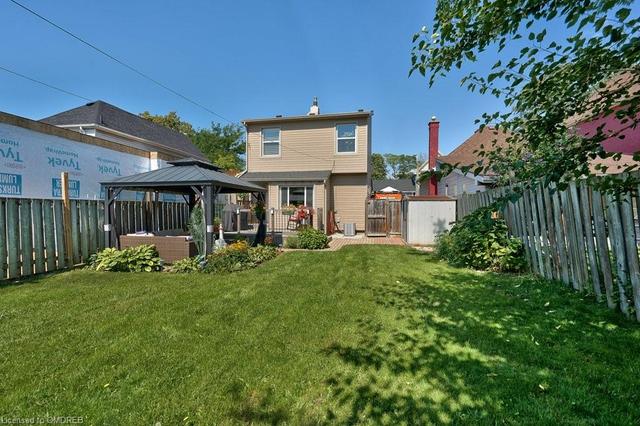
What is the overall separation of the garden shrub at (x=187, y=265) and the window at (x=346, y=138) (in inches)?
408

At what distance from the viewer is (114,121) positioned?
16.2 meters

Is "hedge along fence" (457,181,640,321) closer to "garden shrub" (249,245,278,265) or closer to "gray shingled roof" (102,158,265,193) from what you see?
"garden shrub" (249,245,278,265)

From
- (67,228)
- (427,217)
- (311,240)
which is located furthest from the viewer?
(427,217)

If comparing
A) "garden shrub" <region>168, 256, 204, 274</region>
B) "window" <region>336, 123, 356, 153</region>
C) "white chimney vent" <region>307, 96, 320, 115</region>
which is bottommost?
"garden shrub" <region>168, 256, 204, 274</region>

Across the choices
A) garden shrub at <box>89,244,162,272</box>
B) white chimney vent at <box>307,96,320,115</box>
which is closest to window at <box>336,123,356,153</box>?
white chimney vent at <box>307,96,320,115</box>

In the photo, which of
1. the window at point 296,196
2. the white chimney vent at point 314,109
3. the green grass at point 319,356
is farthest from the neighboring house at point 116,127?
the green grass at point 319,356

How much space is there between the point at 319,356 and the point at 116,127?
17342 mm

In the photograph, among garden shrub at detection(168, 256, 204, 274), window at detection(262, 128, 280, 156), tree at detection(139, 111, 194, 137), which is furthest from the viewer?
tree at detection(139, 111, 194, 137)

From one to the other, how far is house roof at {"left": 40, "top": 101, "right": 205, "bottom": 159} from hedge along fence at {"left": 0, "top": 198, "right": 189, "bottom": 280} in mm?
8551

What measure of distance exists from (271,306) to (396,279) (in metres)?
2.69

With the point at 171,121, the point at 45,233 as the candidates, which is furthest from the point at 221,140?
the point at 45,233

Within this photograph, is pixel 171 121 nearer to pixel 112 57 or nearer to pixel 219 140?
pixel 219 140

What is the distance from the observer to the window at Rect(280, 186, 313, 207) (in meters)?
15.8

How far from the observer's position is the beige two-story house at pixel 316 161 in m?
15.6
